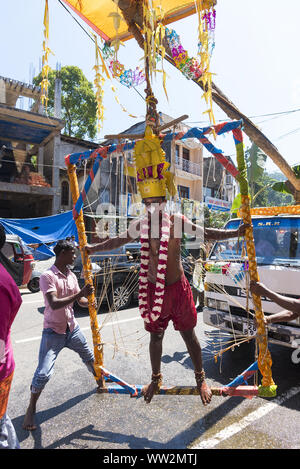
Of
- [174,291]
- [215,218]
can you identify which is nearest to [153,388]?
[174,291]

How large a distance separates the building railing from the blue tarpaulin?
40.8 feet

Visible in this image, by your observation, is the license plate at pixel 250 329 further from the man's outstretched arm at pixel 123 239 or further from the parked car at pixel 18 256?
the parked car at pixel 18 256

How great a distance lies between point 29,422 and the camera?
299 cm

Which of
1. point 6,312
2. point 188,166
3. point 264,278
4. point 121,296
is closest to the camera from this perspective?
point 6,312

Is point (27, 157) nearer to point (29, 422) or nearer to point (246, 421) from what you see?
point (29, 422)

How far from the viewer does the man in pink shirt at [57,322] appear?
3.05 m

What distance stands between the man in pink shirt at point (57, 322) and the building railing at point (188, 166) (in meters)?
20.9


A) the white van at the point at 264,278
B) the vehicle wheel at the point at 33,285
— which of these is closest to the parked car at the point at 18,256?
the vehicle wheel at the point at 33,285

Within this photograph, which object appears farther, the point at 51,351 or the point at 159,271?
the point at 51,351

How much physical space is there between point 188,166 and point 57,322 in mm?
22921

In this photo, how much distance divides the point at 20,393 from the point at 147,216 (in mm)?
2649

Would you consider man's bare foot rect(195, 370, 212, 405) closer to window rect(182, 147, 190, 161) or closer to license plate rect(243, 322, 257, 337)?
license plate rect(243, 322, 257, 337)

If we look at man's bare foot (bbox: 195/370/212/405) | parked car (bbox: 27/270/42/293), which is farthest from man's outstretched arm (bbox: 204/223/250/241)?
parked car (bbox: 27/270/42/293)

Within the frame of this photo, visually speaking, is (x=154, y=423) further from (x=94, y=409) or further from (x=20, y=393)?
(x=20, y=393)
